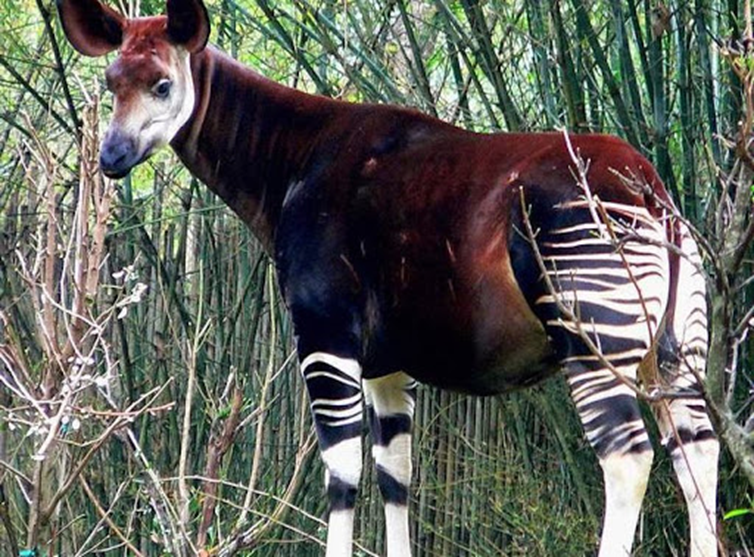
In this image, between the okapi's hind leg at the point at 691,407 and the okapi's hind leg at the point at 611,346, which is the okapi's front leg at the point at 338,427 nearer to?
the okapi's hind leg at the point at 611,346

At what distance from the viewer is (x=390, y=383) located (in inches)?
168

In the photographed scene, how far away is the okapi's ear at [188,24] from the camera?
12.8 ft

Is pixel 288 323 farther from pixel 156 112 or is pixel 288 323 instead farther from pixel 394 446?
pixel 156 112

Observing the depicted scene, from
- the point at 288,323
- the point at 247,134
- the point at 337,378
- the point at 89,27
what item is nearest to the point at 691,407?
the point at 337,378

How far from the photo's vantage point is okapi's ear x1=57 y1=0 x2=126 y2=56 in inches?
161

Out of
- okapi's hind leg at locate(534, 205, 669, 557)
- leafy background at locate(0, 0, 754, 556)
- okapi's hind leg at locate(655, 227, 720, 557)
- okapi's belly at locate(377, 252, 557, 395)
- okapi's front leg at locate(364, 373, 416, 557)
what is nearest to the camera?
okapi's hind leg at locate(534, 205, 669, 557)

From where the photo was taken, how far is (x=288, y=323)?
5.88 m

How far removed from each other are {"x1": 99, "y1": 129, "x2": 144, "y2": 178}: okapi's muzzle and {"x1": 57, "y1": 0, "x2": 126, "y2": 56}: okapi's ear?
390 millimetres

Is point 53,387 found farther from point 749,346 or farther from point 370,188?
point 749,346

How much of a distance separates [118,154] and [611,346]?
1.39 m

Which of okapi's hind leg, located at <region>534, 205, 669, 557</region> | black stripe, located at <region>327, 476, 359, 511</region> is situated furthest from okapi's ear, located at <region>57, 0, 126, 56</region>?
okapi's hind leg, located at <region>534, 205, 669, 557</region>

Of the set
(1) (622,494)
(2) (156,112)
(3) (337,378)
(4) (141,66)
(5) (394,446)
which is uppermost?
(4) (141,66)

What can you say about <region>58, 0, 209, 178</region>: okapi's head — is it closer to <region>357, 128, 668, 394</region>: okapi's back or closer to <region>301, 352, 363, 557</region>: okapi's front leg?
<region>357, 128, 668, 394</region>: okapi's back

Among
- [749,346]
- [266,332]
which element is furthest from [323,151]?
[266,332]
